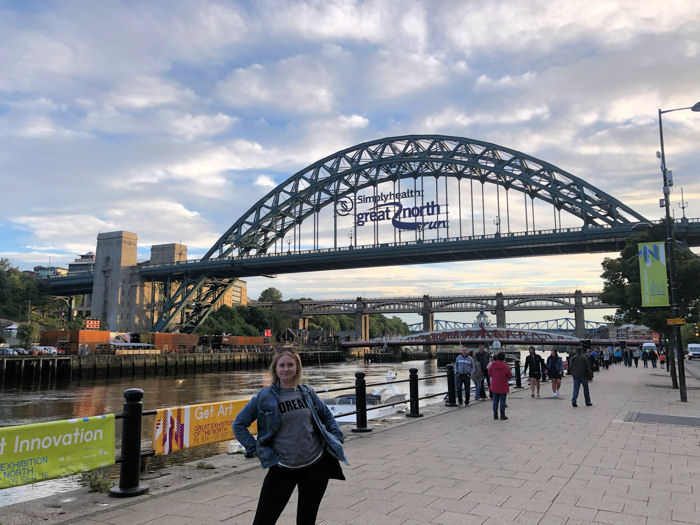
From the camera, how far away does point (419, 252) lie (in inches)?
3027

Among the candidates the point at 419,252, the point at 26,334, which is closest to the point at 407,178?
the point at 419,252

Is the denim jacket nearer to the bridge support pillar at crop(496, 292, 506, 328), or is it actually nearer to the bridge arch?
the bridge arch

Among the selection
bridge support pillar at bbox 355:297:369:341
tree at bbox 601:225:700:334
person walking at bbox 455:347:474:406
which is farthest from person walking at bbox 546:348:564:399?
bridge support pillar at bbox 355:297:369:341

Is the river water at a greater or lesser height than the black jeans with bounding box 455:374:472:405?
lesser

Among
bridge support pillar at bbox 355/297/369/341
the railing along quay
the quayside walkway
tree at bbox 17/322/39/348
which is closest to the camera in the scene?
the quayside walkway

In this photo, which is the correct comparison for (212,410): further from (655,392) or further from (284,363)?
(655,392)

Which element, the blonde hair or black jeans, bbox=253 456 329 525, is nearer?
black jeans, bbox=253 456 329 525

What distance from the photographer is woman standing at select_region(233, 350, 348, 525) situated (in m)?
4.45

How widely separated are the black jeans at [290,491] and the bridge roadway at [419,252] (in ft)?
215

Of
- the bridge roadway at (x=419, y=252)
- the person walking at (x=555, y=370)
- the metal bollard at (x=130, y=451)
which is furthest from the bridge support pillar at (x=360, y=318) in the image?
the metal bollard at (x=130, y=451)

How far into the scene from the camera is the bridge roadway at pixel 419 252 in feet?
220

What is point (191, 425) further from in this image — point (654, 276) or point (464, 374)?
point (654, 276)

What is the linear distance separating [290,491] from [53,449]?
3882mm

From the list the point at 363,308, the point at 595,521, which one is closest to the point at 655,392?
the point at 595,521
